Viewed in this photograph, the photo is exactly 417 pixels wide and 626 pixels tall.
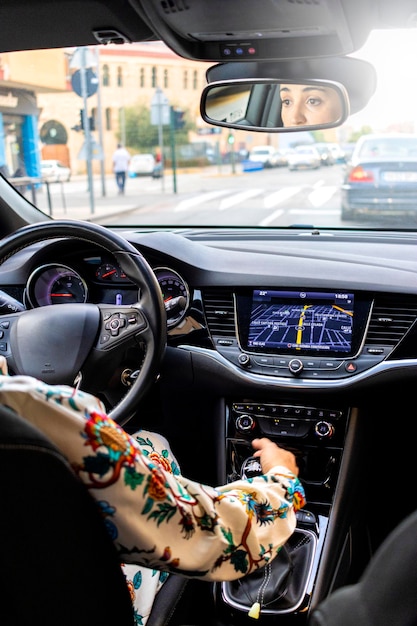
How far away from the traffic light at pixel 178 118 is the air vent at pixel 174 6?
198 centimetres

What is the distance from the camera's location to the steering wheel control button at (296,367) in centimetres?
263

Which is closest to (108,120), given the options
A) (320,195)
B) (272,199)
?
(272,199)

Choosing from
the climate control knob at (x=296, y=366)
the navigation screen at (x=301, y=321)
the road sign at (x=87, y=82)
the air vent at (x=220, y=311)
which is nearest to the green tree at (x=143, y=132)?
the road sign at (x=87, y=82)

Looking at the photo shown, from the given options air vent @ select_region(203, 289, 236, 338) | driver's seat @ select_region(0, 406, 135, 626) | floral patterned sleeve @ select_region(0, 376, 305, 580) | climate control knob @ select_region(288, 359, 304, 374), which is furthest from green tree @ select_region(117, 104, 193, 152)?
driver's seat @ select_region(0, 406, 135, 626)

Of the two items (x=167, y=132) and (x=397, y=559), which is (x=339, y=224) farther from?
(x=397, y=559)

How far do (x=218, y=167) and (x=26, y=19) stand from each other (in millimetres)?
2233

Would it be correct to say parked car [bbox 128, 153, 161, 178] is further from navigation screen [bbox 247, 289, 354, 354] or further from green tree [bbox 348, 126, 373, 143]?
navigation screen [bbox 247, 289, 354, 354]

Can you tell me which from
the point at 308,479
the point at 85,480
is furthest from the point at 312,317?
the point at 85,480

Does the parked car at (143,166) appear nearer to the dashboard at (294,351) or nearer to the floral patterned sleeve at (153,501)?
the dashboard at (294,351)

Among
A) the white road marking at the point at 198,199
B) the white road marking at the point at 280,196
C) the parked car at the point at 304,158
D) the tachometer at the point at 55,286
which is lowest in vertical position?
the tachometer at the point at 55,286

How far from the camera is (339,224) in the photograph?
315cm

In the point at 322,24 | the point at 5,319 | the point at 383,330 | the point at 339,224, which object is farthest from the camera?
the point at 339,224

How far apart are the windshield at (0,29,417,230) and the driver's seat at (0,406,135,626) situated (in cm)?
168

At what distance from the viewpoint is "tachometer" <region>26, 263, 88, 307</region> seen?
2824 millimetres
